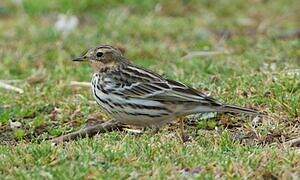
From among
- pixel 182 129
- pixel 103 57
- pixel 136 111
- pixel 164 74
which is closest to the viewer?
pixel 136 111

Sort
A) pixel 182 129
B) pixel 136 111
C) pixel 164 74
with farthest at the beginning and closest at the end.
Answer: pixel 164 74 → pixel 182 129 → pixel 136 111

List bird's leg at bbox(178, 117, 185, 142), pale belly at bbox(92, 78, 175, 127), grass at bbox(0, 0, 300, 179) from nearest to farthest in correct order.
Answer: grass at bbox(0, 0, 300, 179)
bird's leg at bbox(178, 117, 185, 142)
pale belly at bbox(92, 78, 175, 127)

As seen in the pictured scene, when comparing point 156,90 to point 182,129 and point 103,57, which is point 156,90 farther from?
point 103,57

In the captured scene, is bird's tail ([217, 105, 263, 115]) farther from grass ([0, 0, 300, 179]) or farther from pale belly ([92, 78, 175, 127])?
pale belly ([92, 78, 175, 127])

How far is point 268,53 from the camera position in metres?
12.1

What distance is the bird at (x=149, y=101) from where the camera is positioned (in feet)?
27.7

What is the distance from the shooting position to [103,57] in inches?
361

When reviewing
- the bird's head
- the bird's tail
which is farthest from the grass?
the bird's head

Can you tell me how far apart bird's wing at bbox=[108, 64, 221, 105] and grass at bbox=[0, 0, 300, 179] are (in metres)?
0.36

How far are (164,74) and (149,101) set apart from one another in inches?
109

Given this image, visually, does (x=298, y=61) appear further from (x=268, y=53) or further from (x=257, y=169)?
(x=257, y=169)

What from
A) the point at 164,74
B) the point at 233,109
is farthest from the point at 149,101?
the point at 164,74

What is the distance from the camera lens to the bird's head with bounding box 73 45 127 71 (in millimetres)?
9109

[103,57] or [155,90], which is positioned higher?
[103,57]
